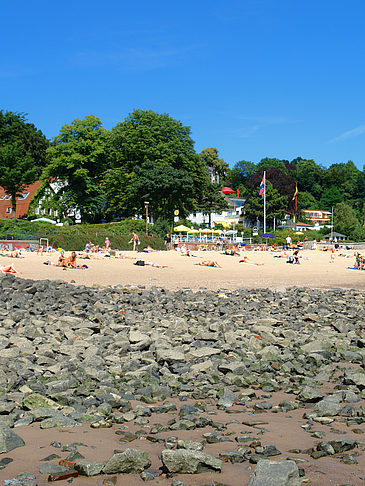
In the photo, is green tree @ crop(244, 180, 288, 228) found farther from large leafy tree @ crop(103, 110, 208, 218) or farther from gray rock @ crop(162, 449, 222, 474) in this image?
gray rock @ crop(162, 449, 222, 474)

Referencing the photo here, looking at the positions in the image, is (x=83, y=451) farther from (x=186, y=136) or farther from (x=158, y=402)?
(x=186, y=136)

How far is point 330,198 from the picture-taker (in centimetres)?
13662

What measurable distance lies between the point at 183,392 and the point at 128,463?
2.51 m

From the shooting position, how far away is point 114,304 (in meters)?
12.9

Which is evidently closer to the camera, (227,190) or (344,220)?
(344,220)

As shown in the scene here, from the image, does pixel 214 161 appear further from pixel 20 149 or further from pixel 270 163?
pixel 20 149

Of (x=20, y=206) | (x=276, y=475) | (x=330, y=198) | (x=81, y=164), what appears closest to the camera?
(x=276, y=475)

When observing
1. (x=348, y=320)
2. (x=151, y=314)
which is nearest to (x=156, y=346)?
(x=151, y=314)

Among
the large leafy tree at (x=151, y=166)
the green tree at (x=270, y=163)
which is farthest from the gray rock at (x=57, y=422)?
the green tree at (x=270, y=163)

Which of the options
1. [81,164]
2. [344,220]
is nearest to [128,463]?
[81,164]

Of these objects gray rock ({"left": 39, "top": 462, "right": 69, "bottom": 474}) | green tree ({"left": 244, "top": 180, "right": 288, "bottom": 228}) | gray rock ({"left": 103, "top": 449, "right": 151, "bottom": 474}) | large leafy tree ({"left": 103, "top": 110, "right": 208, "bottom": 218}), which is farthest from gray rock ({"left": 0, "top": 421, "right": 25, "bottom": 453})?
green tree ({"left": 244, "top": 180, "right": 288, "bottom": 228})

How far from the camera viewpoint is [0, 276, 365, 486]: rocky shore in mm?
3713

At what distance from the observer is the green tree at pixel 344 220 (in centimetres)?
9523

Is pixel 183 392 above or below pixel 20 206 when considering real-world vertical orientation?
below
